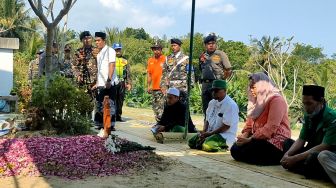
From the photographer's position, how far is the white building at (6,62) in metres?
12.9

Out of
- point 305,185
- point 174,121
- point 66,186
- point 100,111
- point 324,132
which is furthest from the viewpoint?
point 100,111

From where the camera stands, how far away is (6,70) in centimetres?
1319

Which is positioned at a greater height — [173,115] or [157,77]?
[157,77]

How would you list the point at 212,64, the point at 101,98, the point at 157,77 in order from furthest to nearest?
the point at 157,77, the point at 101,98, the point at 212,64

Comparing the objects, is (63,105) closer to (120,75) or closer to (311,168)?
(120,75)

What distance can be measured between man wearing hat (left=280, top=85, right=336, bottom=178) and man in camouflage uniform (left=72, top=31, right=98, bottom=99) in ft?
14.2

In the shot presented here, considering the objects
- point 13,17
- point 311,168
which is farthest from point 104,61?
point 13,17

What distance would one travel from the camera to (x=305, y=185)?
4125mm

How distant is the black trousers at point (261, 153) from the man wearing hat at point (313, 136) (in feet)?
1.28

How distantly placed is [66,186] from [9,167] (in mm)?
825

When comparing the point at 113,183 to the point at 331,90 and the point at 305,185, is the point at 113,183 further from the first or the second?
the point at 331,90

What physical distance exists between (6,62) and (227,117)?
907 cm

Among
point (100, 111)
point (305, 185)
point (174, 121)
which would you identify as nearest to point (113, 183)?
point (305, 185)

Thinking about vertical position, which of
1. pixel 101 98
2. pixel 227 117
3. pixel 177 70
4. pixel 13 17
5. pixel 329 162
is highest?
pixel 13 17
